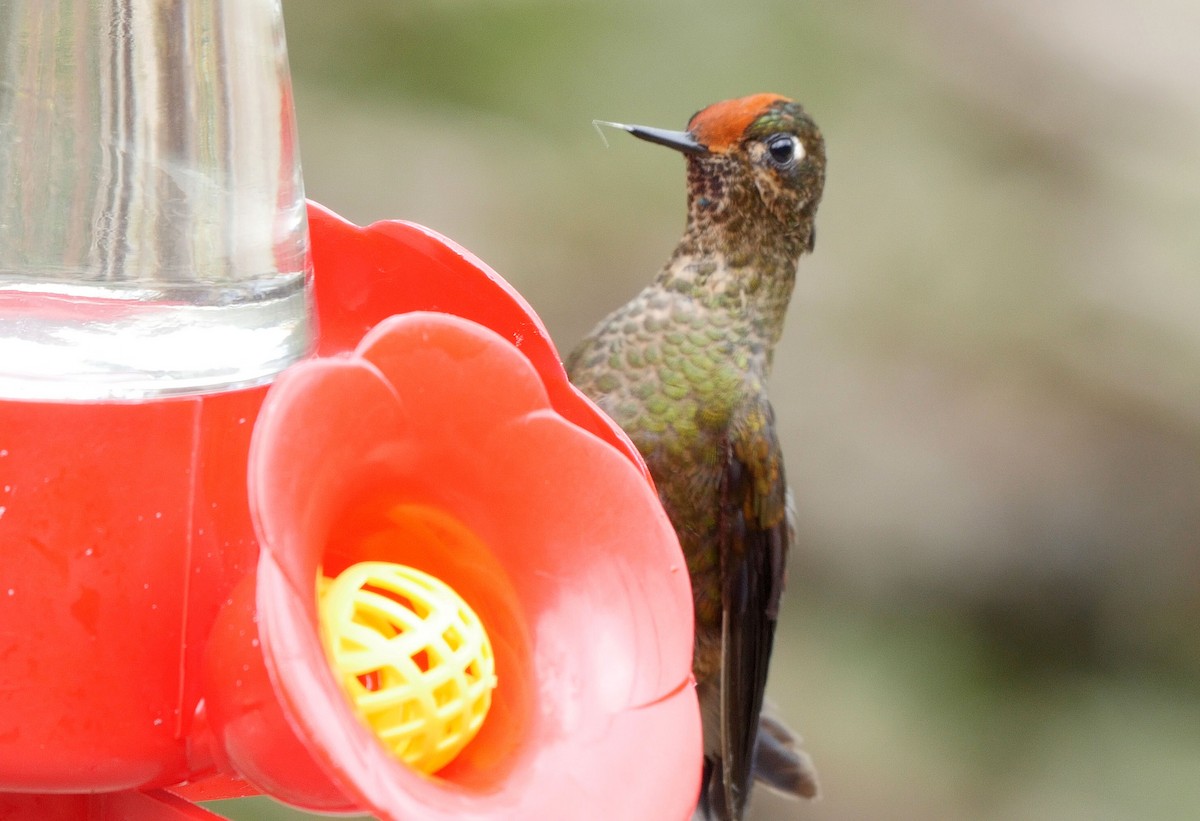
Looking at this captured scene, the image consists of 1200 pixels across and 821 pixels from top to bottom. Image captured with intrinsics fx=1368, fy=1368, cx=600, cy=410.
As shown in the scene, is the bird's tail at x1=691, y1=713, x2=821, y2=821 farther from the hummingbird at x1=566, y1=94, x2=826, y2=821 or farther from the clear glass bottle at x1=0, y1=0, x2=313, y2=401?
the clear glass bottle at x1=0, y1=0, x2=313, y2=401

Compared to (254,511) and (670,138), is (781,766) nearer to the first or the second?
(670,138)

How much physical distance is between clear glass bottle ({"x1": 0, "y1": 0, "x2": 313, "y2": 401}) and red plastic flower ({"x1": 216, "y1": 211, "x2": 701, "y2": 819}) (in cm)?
10

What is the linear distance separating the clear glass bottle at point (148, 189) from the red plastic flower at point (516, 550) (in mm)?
96

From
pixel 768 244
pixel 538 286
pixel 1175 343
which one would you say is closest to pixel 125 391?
pixel 768 244

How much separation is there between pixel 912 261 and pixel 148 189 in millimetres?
3263

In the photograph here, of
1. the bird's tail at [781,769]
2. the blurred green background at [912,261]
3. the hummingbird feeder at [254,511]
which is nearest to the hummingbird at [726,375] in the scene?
the bird's tail at [781,769]

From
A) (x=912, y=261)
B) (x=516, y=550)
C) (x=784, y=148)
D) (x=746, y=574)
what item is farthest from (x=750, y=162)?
(x=912, y=261)

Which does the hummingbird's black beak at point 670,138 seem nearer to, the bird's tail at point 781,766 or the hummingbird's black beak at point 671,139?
the hummingbird's black beak at point 671,139

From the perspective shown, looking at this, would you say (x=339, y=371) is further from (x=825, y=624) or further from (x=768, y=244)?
(x=825, y=624)

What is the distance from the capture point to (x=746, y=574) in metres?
2.07

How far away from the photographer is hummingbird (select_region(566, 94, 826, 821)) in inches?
78.9

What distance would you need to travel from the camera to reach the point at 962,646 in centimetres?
416

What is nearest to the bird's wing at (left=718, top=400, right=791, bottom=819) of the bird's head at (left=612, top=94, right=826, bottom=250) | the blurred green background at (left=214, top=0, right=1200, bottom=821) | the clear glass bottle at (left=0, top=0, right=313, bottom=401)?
the bird's head at (left=612, top=94, right=826, bottom=250)

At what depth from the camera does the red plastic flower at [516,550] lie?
749 millimetres
